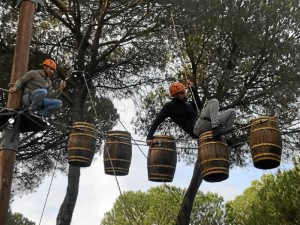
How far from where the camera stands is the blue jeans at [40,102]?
5.16 metres

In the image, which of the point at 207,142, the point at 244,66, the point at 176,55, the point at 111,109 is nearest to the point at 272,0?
the point at 244,66

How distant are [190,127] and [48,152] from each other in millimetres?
7656

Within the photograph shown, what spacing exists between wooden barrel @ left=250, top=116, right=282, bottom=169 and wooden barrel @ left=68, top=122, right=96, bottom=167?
190 centimetres

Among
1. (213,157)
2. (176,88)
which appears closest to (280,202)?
(176,88)

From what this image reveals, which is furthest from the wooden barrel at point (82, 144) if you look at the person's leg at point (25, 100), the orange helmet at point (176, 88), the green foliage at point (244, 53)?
the green foliage at point (244, 53)

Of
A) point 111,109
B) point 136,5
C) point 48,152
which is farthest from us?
point 48,152

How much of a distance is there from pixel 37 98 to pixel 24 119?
0.84ft

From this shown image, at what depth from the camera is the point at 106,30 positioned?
10.9m

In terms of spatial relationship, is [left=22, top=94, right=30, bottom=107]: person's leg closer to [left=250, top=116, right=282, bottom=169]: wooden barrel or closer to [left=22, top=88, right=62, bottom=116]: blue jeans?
[left=22, top=88, right=62, bottom=116]: blue jeans

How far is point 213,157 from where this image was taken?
527cm

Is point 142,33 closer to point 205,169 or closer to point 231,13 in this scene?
point 231,13

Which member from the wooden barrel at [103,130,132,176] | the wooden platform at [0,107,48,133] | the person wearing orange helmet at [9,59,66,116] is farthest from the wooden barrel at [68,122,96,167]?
the wooden platform at [0,107,48,133]

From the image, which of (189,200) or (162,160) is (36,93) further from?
(189,200)

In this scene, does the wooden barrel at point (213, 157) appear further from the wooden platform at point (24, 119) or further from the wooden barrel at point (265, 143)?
the wooden platform at point (24, 119)
